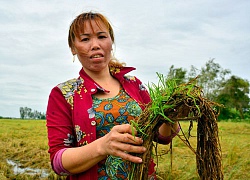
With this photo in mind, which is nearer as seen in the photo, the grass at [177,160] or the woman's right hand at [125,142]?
the woman's right hand at [125,142]

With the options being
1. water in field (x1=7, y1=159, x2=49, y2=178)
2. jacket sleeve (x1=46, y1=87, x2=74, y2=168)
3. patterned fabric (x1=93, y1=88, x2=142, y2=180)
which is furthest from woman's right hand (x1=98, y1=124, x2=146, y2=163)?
water in field (x1=7, y1=159, x2=49, y2=178)

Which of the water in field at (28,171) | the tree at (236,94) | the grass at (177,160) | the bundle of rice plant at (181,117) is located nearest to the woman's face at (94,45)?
the bundle of rice plant at (181,117)

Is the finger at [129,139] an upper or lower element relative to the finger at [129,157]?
upper

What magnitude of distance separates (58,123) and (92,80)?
0.36 metres

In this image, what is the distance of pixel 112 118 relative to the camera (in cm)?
170

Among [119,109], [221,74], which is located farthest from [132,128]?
[221,74]

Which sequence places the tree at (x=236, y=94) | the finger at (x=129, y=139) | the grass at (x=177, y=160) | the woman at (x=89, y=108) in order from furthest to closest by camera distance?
the tree at (x=236, y=94), the grass at (x=177, y=160), the woman at (x=89, y=108), the finger at (x=129, y=139)

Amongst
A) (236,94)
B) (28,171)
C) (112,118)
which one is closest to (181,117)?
(112,118)

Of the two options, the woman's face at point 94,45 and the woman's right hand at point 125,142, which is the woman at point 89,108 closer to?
the woman's face at point 94,45

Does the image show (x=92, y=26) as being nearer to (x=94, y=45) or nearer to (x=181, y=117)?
(x=94, y=45)

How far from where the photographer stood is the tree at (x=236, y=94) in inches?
1180

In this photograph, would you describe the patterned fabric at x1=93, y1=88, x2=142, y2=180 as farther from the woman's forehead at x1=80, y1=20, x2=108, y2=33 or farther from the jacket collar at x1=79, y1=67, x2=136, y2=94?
the woman's forehead at x1=80, y1=20, x2=108, y2=33

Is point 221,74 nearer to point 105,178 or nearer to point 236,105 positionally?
point 236,105

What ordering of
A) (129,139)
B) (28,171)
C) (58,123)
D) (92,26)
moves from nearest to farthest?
(129,139)
(58,123)
(92,26)
(28,171)
